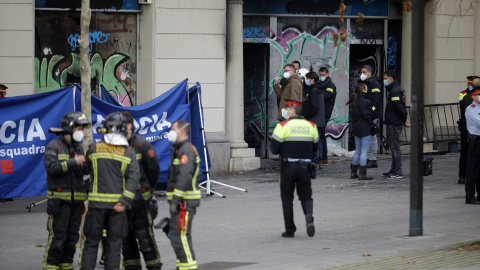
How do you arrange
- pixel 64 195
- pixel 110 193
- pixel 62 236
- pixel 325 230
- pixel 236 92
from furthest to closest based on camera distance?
1. pixel 236 92
2. pixel 325 230
3. pixel 64 195
4. pixel 62 236
5. pixel 110 193

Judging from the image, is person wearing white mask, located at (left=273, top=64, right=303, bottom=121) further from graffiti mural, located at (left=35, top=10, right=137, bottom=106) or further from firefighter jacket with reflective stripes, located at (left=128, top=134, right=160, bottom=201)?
firefighter jacket with reflective stripes, located at (left=128, top=134, right=160, bottom=201)

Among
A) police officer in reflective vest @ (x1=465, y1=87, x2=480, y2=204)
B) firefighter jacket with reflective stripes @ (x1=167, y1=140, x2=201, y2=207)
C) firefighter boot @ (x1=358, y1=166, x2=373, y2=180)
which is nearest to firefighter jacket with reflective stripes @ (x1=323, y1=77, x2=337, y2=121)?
firefighter boot @ (x1=358, y1=166, x2=373, y2=180)

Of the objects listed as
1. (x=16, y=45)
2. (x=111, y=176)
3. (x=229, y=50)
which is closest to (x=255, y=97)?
(x=229, y=50)

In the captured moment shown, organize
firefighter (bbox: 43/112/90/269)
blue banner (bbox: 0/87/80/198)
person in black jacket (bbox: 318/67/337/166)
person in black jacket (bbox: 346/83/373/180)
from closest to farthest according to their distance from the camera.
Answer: firefighter (bbox: 43/112/90/269), blue banner (bbox: 0/87/80/198), person in black jacket (bbox: 346/83/373/180), person in black jacket (bbox: 318/67/337/166)

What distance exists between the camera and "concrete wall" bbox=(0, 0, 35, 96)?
18.0 m

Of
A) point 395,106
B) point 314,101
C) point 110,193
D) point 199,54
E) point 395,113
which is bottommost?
point 110,193

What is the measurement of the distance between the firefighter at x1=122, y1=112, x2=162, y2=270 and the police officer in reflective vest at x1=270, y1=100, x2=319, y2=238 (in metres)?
2.52

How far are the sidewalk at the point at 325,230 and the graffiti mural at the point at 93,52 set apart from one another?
3.43m

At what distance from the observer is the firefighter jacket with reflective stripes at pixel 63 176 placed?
9820mm

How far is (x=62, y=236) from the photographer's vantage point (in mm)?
9672

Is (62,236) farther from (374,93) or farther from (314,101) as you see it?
(314,101)

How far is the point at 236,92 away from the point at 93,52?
9.91ft

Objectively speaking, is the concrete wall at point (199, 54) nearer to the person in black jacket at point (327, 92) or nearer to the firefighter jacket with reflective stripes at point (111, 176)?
the person in black jacket at point (327, 92)

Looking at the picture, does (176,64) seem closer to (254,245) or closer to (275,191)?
(275,191)
